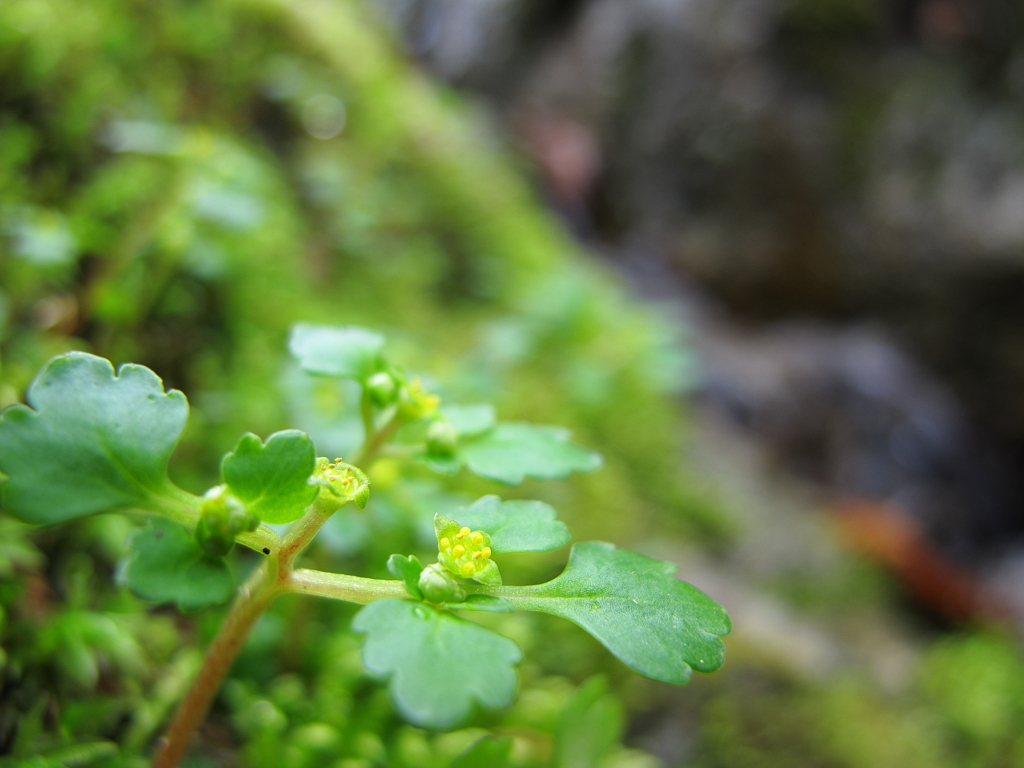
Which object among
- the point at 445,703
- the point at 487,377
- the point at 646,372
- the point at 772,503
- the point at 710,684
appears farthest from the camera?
the point at 772,503

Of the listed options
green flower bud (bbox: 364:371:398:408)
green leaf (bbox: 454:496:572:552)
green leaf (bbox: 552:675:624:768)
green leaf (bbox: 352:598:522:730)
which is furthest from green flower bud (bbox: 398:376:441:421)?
green leaf (bbox: 552:675:624:768)

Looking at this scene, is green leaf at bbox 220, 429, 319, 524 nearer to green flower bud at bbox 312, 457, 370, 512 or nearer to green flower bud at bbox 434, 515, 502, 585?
green flower bud at bbox 312, 457, 370, 512

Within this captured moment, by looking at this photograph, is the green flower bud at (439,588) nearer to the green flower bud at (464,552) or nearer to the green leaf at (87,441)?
the green flower bud at (464,552)

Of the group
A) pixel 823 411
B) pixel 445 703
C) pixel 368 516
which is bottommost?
pixel 445 703

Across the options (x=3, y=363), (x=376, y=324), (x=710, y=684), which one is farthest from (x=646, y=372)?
(x=3, y=363)

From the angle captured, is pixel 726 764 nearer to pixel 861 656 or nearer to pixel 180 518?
pixel 861 656

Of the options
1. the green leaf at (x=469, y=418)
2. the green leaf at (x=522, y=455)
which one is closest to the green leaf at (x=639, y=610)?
the green leaf at (x=522, y=455)

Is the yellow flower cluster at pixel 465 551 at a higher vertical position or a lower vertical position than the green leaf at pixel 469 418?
lower
